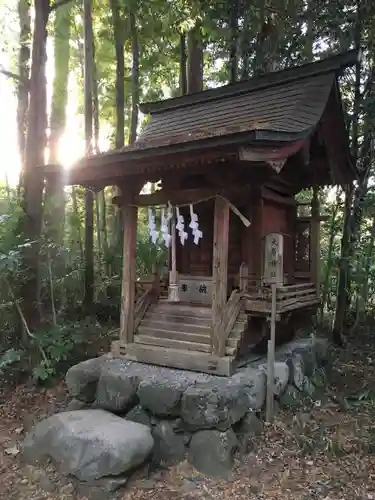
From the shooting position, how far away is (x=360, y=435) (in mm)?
5164

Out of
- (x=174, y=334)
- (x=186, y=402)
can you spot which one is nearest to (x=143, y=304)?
(x=174, y=334)

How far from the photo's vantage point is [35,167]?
6871 mm

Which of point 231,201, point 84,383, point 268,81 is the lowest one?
point 84,383

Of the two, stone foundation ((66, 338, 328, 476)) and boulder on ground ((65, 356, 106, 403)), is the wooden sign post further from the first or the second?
boulder on ground ((65, 356, 106, 403))

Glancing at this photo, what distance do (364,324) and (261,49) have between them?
619 centimetres

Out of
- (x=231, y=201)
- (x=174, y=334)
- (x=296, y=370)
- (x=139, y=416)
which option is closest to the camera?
(x=139, y=416)

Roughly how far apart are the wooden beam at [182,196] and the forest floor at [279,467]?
2.99 m

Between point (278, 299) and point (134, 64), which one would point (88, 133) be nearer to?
point (134, 64)

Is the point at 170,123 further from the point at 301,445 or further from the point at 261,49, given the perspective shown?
the point at 301,445

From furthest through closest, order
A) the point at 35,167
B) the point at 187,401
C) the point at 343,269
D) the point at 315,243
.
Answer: the point at 343,269 → the point at 315,243 → the point at 35,167 → the point at 187,401

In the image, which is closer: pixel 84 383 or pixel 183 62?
pixel 84 383

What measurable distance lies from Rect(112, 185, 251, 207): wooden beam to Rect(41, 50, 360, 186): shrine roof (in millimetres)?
646

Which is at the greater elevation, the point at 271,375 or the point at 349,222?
the point at 349,222

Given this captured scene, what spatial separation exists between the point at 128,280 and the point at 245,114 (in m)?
3.00
